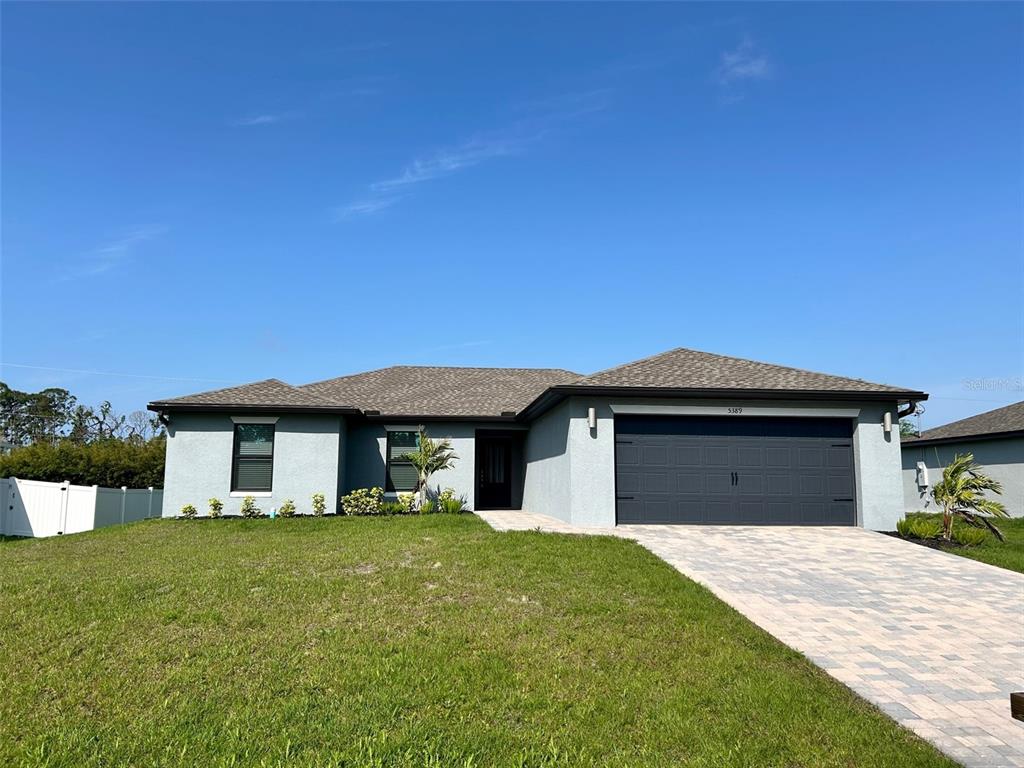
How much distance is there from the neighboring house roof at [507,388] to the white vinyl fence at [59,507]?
3.56 m

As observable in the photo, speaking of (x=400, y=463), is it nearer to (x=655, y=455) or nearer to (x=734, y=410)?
(x=655, y=455)

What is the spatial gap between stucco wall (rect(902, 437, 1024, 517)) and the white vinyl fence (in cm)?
2478

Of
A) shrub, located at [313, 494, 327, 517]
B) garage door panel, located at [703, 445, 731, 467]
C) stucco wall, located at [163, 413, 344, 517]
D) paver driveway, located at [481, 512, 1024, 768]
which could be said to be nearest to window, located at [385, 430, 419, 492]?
stucco wall, located at [163, 413, 344, 517]

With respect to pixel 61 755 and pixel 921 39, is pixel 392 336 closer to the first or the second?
pixel 921 39

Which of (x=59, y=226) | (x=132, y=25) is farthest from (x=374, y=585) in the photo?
(x=59, y=226)

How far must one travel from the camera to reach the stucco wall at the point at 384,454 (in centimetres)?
1814

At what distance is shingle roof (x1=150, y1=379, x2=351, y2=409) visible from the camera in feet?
52.3

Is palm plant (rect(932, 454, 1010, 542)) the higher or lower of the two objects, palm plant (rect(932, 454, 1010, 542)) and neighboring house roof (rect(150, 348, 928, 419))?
the lower

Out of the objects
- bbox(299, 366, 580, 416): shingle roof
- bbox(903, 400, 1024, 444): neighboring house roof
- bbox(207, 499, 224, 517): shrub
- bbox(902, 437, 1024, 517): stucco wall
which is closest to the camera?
bbox(207, 499, 224, 517): shrub

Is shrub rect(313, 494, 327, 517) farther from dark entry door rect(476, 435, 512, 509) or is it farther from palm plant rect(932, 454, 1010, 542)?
palm plant rect(932, 454, 1010, 542)

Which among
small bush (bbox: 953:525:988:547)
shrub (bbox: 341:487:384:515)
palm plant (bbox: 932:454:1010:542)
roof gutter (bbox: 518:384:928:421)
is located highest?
roof gutter (bbox: 518:384:928:421)

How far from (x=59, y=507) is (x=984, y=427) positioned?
29.2 metres

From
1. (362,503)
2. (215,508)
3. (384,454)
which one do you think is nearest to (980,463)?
(384,454)

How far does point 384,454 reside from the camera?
18.3m
